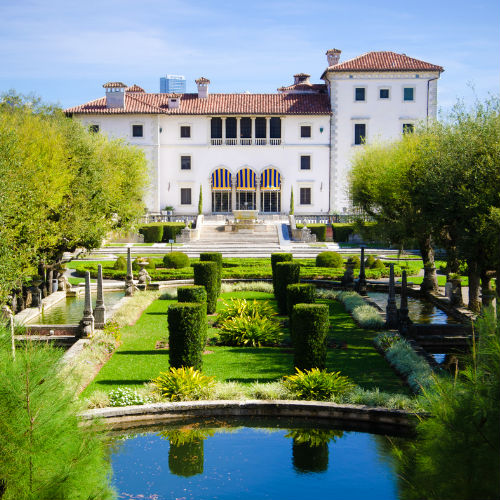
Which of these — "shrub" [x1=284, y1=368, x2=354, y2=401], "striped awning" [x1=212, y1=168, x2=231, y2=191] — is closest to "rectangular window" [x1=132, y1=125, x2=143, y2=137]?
"striped awning" [x1=212, y1=168, x2=231, y2=191]

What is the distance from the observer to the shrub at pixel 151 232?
146ft

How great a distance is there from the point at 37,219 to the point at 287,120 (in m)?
35.6

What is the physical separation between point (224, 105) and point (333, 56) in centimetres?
940

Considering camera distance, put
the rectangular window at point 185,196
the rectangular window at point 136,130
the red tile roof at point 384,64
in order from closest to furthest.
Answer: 1. the red tile roof at point 384,64
2. the rectangular window at point 136,130
3. the rectangular window at point 185,196

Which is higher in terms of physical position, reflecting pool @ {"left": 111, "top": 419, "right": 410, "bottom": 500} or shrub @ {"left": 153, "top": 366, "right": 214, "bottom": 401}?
shrub @ {"left": 153, "top": 366, "right": 214, "bottom": 401}

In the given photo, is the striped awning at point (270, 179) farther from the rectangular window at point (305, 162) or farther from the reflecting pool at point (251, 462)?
the reflecting pool at point (251, 462)

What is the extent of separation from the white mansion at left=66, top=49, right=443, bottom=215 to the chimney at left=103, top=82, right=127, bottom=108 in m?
0.07

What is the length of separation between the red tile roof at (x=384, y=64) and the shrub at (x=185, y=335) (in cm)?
4087

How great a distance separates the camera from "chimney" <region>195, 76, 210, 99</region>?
54281 mm

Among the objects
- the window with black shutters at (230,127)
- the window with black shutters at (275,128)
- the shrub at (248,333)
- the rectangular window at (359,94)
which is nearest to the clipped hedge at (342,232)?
the window with black shutters at (275,128)

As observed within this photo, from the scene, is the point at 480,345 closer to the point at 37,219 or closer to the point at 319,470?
the point at 319,470

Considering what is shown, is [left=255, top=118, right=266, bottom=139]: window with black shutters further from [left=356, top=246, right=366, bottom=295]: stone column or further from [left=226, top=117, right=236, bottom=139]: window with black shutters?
[left=356, top=246, right=366, bottom=295]: stone column

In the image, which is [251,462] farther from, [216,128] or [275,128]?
[216,128]

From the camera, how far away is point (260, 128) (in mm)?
53750
